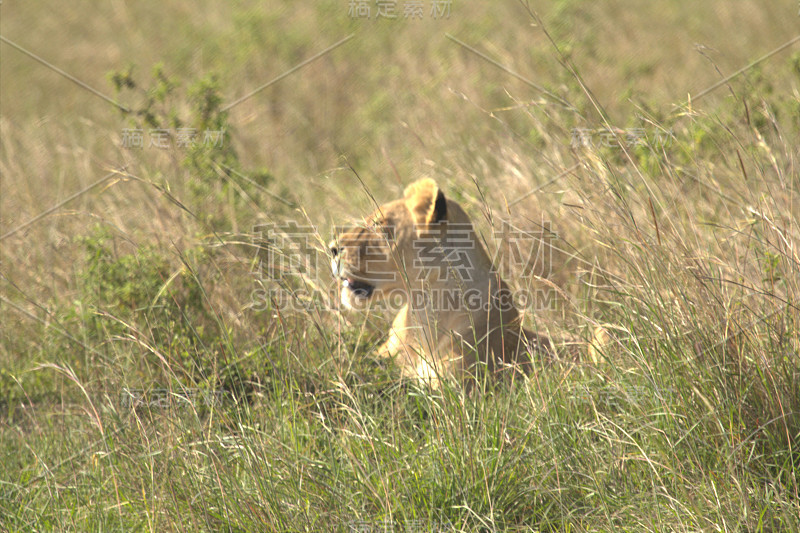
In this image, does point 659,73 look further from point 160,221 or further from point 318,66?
point 160,221

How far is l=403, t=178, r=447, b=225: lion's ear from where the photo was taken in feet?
12.9

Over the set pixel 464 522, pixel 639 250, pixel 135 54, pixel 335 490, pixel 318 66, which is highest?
pixel 135 54

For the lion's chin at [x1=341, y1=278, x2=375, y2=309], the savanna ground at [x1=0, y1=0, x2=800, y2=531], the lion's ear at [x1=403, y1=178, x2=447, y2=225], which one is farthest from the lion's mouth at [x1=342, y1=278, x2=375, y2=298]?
the lion's ear at [x1=403, y1=178, x2=447, y2=225]

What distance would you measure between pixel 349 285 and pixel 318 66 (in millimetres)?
6711

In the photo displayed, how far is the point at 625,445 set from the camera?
2.84m

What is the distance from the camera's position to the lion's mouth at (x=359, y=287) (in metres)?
4.15

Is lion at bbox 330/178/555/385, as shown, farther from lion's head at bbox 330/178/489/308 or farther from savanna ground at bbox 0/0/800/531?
savanna ground at bbox 0/0/800/531

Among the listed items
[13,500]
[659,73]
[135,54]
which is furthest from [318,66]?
[13,500]

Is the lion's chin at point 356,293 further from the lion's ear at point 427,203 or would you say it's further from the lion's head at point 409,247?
the lion's ear at point 427,203

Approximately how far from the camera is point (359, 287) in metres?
4.19

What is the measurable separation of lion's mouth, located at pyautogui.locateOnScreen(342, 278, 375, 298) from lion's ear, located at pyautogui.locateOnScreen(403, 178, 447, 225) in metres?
0.44

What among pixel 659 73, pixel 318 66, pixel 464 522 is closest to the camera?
pixel 464 522

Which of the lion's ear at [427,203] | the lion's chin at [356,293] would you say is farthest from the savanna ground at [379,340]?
the lion's ear at [427,203]

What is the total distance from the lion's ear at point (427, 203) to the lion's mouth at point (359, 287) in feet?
1.46
